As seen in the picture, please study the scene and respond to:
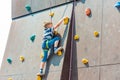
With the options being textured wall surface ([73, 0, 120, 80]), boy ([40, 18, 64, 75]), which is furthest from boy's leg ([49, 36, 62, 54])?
textured wall surface ([73, 0, 120, 80])

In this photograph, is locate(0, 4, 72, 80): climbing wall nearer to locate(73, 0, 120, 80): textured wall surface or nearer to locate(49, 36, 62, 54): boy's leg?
locate(49, 36, 62, 54): boy's leg

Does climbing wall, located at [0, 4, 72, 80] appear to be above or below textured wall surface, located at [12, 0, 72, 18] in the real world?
below

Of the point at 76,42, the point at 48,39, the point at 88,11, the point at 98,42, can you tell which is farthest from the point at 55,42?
the point at 98,42

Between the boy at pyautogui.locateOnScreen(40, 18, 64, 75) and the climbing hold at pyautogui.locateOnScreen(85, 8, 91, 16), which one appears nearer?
the climbing hold at pyautogui.locateOnScreen(85, 8, 91, 16)

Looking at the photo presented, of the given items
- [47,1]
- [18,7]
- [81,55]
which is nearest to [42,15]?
[47,1]

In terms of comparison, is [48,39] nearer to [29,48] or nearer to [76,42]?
[76,42]

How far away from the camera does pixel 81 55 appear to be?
754 cm

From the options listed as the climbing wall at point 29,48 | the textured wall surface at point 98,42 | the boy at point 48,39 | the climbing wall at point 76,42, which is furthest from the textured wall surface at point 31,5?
the textured wall surface at point 98,42

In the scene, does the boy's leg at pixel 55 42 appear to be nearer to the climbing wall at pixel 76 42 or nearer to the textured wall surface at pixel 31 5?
the climbing wall at pixel 76 42

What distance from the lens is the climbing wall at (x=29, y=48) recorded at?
805 centimetres

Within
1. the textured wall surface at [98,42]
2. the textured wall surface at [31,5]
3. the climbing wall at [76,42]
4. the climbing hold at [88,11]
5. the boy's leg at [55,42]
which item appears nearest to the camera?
the textured wall surface at [98,42]

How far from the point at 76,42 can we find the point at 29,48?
68.7 inches

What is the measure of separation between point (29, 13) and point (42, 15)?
0.64 metres

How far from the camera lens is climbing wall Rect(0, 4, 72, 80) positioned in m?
8.05
